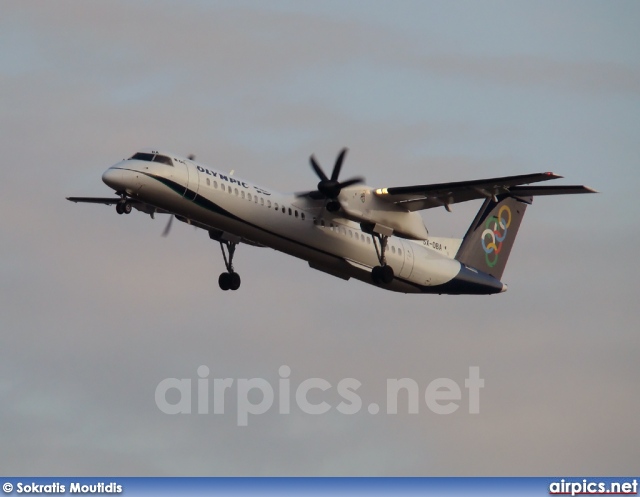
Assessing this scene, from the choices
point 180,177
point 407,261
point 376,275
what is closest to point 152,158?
point 180,177

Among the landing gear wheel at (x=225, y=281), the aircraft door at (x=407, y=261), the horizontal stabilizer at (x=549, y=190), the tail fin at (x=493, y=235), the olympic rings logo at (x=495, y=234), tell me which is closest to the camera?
the horizontal stabilizer at (x=549, y=190)

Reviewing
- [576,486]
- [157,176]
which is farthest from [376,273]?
[576,486]

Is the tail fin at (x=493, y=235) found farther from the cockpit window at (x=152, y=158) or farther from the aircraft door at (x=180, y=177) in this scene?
the cockpit window at (x=152, y=158)

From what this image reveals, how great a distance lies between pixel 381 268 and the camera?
4231 centimetres

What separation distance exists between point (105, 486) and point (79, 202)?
13976 millimetres

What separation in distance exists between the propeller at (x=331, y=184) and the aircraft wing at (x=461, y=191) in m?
1.31

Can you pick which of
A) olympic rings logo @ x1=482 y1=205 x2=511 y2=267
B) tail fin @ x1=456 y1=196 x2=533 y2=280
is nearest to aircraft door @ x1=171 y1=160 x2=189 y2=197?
tail fin @ x1=456 y1=196 x2=533 y2=280

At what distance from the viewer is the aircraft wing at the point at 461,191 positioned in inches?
1565

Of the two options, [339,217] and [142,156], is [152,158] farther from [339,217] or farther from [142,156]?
[339,217]

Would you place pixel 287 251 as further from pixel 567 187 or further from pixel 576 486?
pixel 576 486

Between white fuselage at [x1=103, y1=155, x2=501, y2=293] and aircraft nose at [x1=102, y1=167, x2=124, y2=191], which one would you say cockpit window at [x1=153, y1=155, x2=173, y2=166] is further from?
aircraft nose at [x1=102, y1=167, x2=124, y2=191]

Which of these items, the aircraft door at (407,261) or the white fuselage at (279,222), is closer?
→ the white fuselage at (279,222)

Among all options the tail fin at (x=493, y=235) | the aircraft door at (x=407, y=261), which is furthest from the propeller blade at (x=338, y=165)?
the tail fin at (x=493, y=235)

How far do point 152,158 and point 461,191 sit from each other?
936 cm
